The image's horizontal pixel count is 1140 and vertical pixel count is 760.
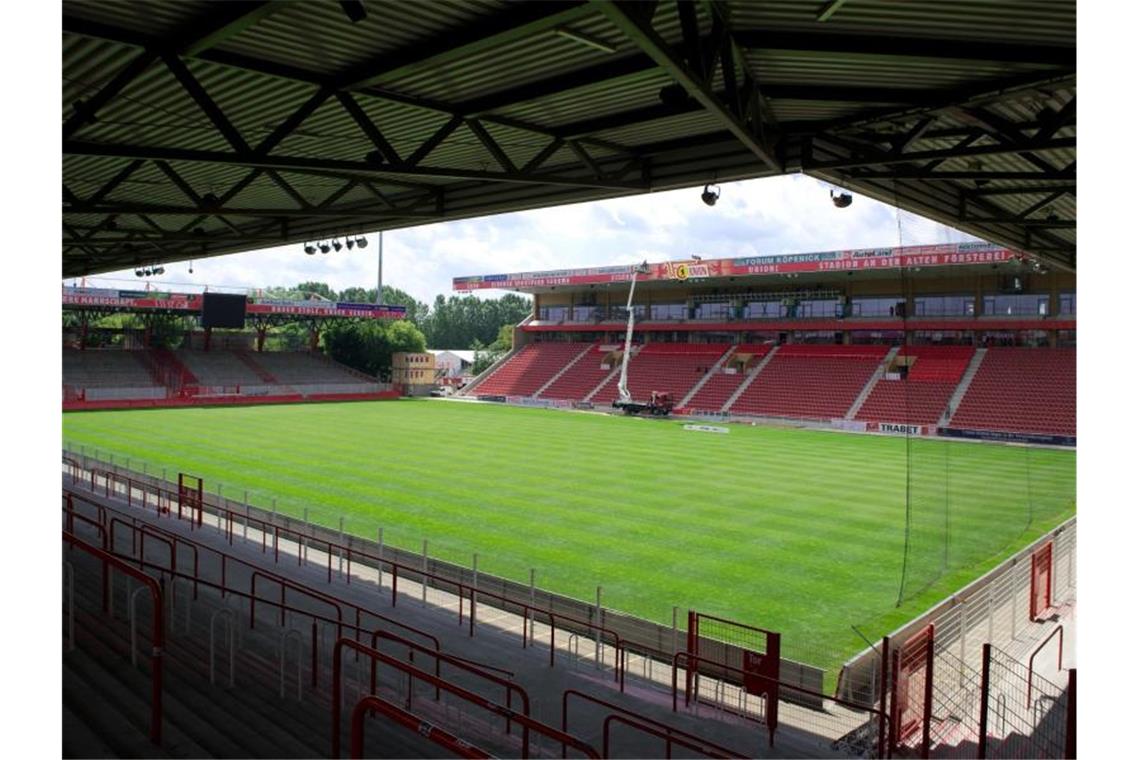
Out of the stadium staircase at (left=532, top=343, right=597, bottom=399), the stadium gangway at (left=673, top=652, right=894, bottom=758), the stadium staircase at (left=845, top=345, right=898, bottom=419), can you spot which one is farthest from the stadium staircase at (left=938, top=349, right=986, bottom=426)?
the stadium gangway at (left=673, top=652, right=894, bottom=758)

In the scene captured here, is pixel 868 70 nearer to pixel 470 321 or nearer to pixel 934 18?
pixel 934 18

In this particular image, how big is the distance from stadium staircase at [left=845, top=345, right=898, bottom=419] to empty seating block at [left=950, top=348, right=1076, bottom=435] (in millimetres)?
5497

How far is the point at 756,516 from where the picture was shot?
21.5 metres

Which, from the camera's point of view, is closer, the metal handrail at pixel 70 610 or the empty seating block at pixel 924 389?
the metal handrail at pixel 70 610

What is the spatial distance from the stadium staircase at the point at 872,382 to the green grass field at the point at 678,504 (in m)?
6.25

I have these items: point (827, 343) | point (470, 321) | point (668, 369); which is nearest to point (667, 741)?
point (827, 343)

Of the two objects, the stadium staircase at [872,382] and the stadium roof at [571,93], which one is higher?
the stadium roof at [571,93]

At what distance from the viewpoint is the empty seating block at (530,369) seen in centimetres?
6556

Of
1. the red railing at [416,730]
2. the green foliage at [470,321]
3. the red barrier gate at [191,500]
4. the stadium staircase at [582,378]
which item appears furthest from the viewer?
the green foliage at [470,321]

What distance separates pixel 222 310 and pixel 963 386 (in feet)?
164

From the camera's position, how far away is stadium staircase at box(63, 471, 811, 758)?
6.56 metres

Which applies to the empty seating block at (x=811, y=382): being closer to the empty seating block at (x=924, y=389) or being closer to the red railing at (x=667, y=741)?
the empty seating block at (x=924, y=389)

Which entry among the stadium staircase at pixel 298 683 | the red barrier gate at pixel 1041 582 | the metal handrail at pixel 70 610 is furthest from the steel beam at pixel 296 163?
the red barrier gate at pixel 1041 582

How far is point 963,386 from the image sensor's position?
1786 inches
